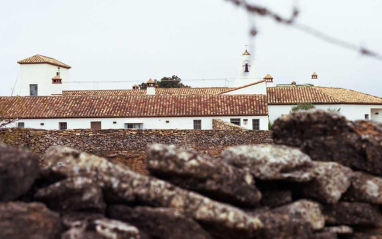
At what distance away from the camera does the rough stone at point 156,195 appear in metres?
4.76

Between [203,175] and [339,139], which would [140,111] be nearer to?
[339,139]

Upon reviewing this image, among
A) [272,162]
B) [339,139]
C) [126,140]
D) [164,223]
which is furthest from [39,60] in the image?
[164,223]

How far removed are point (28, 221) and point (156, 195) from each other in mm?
1118

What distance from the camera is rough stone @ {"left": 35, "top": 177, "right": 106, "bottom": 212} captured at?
15.2 ft

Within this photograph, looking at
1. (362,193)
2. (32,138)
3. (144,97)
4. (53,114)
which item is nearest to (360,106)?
(144,97)

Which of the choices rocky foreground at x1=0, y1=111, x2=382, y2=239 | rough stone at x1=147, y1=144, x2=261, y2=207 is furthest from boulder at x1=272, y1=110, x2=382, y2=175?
rough stone at x1=147, y1=144, x2=261, y2=207

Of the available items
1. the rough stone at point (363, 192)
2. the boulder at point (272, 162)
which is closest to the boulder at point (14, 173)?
the boulder at point (272, 162)

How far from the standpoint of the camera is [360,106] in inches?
2082

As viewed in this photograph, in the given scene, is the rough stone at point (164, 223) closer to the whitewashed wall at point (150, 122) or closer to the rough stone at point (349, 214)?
the rough stone at point (349, 214)

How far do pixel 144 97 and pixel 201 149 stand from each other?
22.4 m

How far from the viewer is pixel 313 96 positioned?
172 feet

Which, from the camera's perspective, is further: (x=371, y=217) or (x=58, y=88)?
(x=58, y=88)

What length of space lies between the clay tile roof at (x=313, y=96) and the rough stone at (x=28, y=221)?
1899 inches

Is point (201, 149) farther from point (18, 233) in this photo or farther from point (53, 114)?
point (53, 114)
